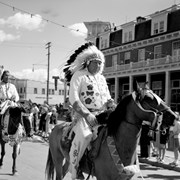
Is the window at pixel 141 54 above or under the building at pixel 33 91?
above

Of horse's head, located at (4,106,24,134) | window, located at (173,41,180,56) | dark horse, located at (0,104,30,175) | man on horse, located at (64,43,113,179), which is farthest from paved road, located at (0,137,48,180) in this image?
window, located at (173,41,180,56)

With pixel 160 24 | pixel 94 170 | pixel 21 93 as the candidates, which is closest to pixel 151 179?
pixel 94 170

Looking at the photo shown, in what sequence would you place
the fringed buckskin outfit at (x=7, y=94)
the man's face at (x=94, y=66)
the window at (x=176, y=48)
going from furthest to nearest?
the window at (x=176, y=48), the fringed buckskin outfit at (x=7, y=94), the man's face at (x=94, y=66)

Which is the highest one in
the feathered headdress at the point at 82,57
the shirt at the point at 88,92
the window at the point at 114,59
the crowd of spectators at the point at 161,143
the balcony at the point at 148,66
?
the window at the point at 114,59

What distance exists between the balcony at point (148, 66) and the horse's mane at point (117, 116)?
23.6 m

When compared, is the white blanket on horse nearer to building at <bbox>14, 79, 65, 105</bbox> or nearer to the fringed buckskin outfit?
the fringed buckskin outfit

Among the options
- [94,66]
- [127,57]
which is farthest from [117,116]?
[127,57]

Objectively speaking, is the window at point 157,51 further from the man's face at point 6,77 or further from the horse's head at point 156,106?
the horse's head at point 156,106

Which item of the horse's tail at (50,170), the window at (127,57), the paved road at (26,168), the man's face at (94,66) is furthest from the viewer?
the window at (127,57)

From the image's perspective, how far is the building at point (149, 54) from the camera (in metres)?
28.2

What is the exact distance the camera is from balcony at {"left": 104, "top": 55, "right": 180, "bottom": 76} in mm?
27031

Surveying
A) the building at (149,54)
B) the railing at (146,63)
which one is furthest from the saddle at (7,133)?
the railing at (146,63)

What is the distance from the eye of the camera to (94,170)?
4379mm

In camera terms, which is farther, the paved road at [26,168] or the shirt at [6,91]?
the shirt at [6,91]
